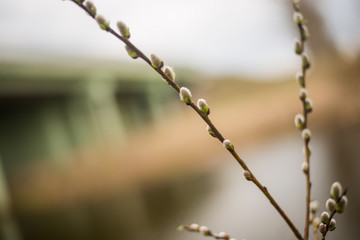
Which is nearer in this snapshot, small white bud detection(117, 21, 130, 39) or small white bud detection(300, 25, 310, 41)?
small white bud detection(117, 21, 130, 39)

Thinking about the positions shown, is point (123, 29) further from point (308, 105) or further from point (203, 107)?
point (308, 105)

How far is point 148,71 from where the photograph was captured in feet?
27.3


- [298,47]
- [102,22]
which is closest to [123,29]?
[102,22]

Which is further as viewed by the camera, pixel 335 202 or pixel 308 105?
pixel 308 105

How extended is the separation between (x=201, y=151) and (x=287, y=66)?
5230 millimetres

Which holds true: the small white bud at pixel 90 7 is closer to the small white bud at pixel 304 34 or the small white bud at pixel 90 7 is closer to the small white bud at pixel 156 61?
the small white bud at pixel 156 61

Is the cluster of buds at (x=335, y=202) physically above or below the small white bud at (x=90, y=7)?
below

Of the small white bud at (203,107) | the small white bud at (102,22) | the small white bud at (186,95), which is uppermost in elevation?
the small white bud at (102,22)

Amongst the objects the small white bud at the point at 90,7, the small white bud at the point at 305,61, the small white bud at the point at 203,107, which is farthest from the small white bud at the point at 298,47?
the small white bud at the point at 90,7

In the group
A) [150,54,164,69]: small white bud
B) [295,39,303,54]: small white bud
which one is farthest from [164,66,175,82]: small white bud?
[295,39,303,54]: small white bud

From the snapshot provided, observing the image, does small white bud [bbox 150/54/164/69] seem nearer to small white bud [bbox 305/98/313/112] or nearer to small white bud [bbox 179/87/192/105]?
small white bud [bbox 179/87/192/105]

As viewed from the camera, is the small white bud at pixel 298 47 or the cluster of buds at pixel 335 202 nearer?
the cluster of buds at pixel 335 202

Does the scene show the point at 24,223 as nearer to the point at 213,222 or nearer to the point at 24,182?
the point at 213,222

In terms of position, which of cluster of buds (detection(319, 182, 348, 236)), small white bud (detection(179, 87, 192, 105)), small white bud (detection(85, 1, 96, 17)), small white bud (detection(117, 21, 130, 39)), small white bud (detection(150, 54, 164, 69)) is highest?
small white bud (detection(85, 1, 96, 17))
